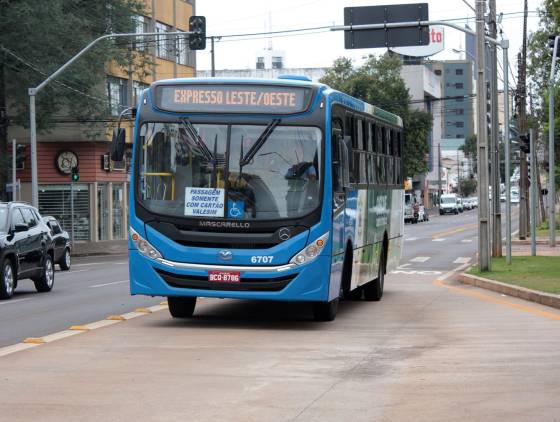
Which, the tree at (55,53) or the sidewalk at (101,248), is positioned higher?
the tree at (55,53)

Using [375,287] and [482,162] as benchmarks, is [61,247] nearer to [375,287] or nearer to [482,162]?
[482,162]

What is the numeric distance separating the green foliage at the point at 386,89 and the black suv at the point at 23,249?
67.3 metres

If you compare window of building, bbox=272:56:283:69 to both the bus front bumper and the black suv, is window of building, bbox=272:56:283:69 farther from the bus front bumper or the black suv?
the bus front bumper

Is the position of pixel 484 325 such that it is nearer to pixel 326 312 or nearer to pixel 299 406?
pixel 326 312

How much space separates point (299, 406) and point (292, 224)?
5.69 meters

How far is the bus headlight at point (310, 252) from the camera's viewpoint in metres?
14.4

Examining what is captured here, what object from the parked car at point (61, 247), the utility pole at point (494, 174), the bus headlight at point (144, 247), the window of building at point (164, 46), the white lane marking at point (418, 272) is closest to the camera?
the bus headlight at point (144, 247)

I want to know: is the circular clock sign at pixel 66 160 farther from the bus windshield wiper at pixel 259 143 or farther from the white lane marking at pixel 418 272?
Answer: the bus windshield wiper at pixel 259 143

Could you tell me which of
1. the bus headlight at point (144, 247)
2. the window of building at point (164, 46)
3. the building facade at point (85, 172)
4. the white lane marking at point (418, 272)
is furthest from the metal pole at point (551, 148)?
the window of building at point (164, 46)

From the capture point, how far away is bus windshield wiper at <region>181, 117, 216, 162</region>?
48.2 ft

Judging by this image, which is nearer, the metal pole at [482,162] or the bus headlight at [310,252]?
the bus headlight at [310,252]

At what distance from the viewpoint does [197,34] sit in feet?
107

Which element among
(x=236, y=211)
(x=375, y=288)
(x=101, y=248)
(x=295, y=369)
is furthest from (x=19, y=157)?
(x=295, y=369)

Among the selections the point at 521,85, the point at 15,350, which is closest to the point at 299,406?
the point at 15,350
